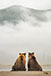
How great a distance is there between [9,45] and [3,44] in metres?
0.06

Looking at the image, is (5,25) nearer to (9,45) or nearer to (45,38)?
(9,45)

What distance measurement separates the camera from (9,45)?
1.14 metres

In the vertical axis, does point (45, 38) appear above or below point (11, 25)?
below

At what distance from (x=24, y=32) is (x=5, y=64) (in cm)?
37

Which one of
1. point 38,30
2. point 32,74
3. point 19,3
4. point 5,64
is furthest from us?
point 19,3

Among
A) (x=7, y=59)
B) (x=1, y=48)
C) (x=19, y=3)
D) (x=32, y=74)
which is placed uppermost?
(x=19, y=3)

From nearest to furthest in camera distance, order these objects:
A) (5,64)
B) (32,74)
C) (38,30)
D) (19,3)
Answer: (32,74) < (5,64) < (38,30) < (19,3)

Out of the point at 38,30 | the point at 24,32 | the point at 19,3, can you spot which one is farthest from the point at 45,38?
the point at 19,3

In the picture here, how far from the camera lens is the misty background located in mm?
1098

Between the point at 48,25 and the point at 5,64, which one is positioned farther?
the point at 48,25

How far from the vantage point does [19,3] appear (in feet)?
4.25

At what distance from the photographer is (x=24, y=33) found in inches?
45.8

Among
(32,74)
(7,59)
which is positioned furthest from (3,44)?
(32,74)

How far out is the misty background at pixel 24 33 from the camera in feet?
3.60
